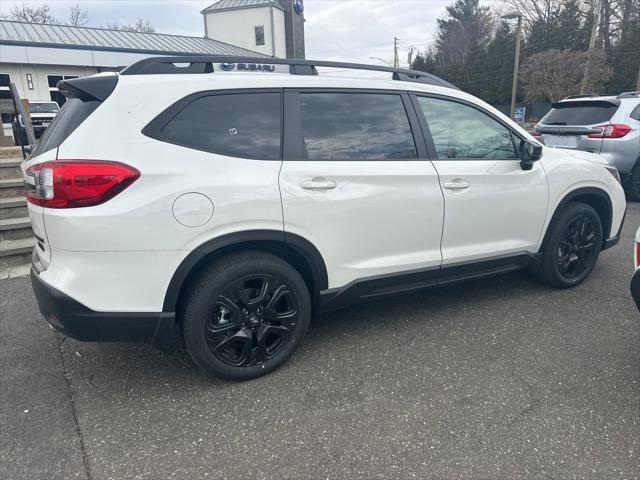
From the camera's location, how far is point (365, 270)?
125 inches

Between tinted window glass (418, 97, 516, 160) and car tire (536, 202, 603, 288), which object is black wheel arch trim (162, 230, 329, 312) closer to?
tinted window glass (418, 97, 516, 160)

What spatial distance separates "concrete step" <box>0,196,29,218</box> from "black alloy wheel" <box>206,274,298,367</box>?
423 centimetres

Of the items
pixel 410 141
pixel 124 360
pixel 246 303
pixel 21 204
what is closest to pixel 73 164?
pixel 246 303

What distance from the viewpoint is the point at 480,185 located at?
3.53m

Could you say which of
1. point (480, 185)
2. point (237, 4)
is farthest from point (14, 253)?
point (237, 4)

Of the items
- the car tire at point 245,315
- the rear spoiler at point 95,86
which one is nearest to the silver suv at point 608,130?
the car tire at point 245,315

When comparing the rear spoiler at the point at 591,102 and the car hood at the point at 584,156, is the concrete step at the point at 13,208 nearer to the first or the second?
the car hood at the point at 584,156

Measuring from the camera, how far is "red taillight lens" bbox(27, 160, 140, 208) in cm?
239

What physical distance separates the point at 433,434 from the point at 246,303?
122cm

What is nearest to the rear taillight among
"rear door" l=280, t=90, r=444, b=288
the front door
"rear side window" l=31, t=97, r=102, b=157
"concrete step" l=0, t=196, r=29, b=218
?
the front door

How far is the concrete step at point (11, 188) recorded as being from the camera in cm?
592

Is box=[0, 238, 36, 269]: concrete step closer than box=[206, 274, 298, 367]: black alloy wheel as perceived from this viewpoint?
No

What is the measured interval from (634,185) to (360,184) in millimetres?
6773

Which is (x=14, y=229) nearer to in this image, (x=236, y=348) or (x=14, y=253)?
(x=14, y=253)
